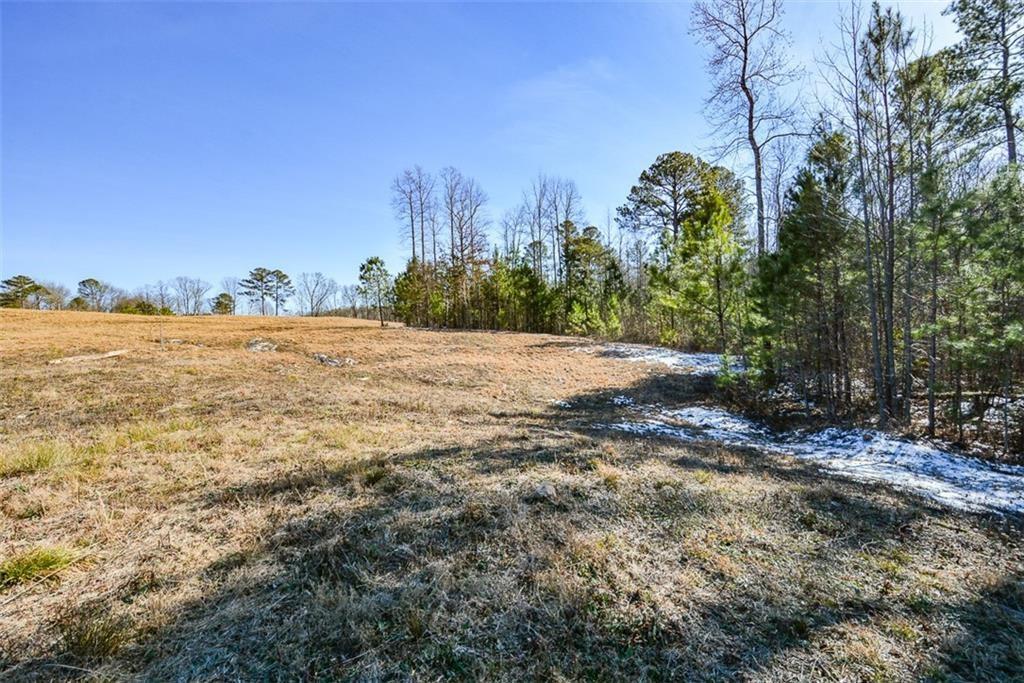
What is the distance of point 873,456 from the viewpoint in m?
6.70

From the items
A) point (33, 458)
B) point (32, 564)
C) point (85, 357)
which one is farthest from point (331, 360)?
point (32, 564)

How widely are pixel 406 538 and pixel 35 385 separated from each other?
30.8 ft

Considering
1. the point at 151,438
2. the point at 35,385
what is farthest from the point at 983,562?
the point at 35,385

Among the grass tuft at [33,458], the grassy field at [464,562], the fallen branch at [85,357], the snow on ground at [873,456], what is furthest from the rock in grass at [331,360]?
the snow on ground at [873,456]

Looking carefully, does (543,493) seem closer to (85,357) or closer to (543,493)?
(543,493)

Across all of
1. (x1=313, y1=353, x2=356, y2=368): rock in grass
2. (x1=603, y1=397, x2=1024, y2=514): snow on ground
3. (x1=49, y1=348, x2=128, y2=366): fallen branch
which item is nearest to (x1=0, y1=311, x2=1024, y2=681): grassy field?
(x1=603, y1=397, x2=1024, y2=514): snow on ground

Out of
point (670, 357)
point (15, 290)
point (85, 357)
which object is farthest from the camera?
point (15, 290)

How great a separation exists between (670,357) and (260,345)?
593 inches

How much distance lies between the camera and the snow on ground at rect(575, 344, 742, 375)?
13924 millimetres

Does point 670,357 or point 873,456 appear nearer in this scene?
point 873,456

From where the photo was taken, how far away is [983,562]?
334 cm

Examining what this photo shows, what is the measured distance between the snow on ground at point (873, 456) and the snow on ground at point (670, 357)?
4346 millimetres

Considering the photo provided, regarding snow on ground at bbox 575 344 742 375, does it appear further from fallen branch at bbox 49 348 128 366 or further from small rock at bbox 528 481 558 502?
fallen branch at bbox 49 348 128 366

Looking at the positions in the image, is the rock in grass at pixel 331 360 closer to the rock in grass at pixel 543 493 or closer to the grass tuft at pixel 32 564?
the grass tuft at pixel 32 564
